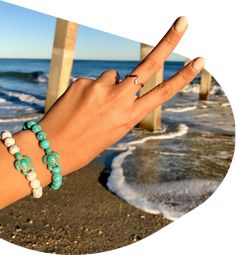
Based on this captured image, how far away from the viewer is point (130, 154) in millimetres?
5008

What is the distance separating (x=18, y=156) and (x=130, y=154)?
13.6ft

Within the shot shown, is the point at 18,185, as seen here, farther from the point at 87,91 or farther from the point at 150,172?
the point at 150,172

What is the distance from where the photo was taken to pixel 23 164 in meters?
0.89

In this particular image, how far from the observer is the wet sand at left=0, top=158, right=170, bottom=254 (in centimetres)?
279

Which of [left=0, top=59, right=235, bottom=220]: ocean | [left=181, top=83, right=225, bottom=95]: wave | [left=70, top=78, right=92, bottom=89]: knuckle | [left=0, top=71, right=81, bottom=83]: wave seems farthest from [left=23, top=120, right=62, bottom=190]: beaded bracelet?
[left=0, top=71, right=81, bottom=83]: wave

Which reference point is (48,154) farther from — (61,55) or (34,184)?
(61,55)

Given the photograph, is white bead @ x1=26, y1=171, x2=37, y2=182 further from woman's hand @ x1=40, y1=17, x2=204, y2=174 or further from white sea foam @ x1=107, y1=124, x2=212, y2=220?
white sea foam @ x1=107, y1=124, x2=212, y2=220

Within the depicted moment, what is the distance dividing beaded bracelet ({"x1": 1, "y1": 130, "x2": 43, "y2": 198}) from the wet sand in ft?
6.21

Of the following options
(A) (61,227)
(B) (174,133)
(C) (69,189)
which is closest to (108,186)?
(C) (69,189)

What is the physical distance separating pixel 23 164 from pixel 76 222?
2.31 meters

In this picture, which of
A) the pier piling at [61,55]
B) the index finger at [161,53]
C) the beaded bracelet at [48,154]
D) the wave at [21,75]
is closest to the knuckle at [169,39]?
the index finger at [161,53]

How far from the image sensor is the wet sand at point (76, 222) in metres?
2.79

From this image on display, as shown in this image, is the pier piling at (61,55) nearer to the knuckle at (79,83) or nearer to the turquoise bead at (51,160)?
the knuckle at (79,83)

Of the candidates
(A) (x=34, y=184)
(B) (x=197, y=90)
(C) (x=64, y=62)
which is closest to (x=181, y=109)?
(C) (x=64, y=62)
